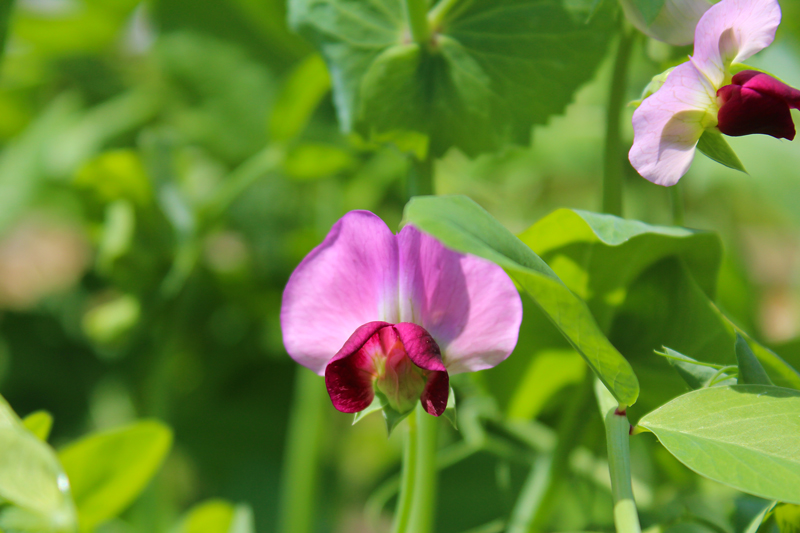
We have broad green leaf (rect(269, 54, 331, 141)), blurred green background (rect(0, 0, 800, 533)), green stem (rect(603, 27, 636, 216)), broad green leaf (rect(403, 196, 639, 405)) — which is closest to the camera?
broad green leaf (rect(403, 196, 639, 405))

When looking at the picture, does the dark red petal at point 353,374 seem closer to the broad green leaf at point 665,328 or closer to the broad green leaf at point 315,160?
the broad green leaf at point 665,328

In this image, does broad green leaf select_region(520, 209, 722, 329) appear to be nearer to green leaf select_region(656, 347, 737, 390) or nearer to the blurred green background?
green leaf select_region(656, 347, 737, 390)

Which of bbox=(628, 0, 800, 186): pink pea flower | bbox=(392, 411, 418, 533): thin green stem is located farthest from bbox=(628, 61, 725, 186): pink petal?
bbox=(392, 411, 418, 533): thin green stem

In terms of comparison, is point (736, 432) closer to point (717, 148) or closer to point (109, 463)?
point (717, 148)

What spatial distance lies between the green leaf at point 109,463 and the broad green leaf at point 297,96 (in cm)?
21

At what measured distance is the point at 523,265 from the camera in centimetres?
16

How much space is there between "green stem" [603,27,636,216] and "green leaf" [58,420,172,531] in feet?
0.64

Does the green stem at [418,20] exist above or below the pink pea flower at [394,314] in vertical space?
above

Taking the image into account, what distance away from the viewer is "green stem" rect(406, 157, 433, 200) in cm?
25

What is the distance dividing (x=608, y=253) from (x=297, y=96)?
23cm

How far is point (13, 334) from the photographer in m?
0.64

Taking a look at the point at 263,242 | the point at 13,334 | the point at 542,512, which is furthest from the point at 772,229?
the point at 13,334

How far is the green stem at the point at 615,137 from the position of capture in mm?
244

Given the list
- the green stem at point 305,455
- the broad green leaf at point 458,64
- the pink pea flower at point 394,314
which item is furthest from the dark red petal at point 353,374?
the green stem at point 305,455
